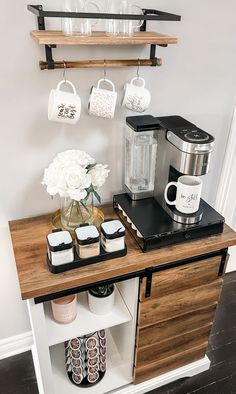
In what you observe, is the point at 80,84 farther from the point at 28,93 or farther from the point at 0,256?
the point at 0,256

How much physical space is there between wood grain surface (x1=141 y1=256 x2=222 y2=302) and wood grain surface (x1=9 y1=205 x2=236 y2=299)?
70 millimetres

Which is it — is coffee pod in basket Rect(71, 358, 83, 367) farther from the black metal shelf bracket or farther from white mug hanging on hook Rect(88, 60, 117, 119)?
the black metal shelf bracket

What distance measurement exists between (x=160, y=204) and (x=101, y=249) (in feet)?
1.18

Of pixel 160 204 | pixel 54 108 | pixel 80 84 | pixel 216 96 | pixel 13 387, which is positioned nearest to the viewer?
pixel 54 108

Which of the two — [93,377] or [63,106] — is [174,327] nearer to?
[93,377]

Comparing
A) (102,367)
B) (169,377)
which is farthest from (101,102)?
(169,377)

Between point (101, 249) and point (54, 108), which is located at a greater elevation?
point (54, 108)

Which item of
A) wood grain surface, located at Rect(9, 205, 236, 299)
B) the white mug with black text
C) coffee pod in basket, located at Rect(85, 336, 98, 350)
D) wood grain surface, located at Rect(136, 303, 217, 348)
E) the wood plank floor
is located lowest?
the wood plank floor

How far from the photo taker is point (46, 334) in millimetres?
1250

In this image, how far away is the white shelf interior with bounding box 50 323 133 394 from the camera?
1.58m

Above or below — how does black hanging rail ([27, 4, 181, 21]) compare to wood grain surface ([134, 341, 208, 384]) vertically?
above

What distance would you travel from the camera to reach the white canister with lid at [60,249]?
1.12m

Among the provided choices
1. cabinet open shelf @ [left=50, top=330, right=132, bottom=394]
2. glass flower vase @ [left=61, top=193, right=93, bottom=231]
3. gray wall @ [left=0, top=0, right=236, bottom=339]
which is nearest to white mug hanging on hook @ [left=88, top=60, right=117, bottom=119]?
gray wall @ [left=0, top=0, right=236, bottom=339]

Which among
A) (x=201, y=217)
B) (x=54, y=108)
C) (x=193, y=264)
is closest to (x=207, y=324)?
(x=193, y=264)
